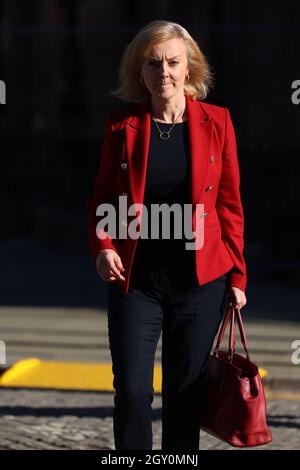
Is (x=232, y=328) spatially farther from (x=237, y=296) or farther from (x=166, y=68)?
(x=166, y=68)

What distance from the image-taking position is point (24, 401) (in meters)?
8.50

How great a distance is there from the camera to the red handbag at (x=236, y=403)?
516cm

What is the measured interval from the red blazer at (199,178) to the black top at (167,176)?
0.03 meters

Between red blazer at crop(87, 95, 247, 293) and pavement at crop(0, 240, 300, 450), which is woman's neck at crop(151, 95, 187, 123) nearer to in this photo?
red blazer at crop(87, 95, 247, 293)

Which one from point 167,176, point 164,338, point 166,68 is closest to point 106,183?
point 167,176

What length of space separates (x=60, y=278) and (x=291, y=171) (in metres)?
3.18

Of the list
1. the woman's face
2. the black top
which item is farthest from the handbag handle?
the woman's face

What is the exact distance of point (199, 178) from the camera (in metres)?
5.15

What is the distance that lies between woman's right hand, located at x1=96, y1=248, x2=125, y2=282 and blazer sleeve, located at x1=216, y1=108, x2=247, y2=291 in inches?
19.4

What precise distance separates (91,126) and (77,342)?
369 inches

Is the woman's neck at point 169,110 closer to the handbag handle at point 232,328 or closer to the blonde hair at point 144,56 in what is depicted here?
the blonde hair at point 144,56

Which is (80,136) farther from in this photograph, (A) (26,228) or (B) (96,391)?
(B) (96,391)

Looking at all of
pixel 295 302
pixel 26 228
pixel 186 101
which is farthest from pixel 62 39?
pixel 186 101

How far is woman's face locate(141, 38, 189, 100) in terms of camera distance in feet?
16.8
